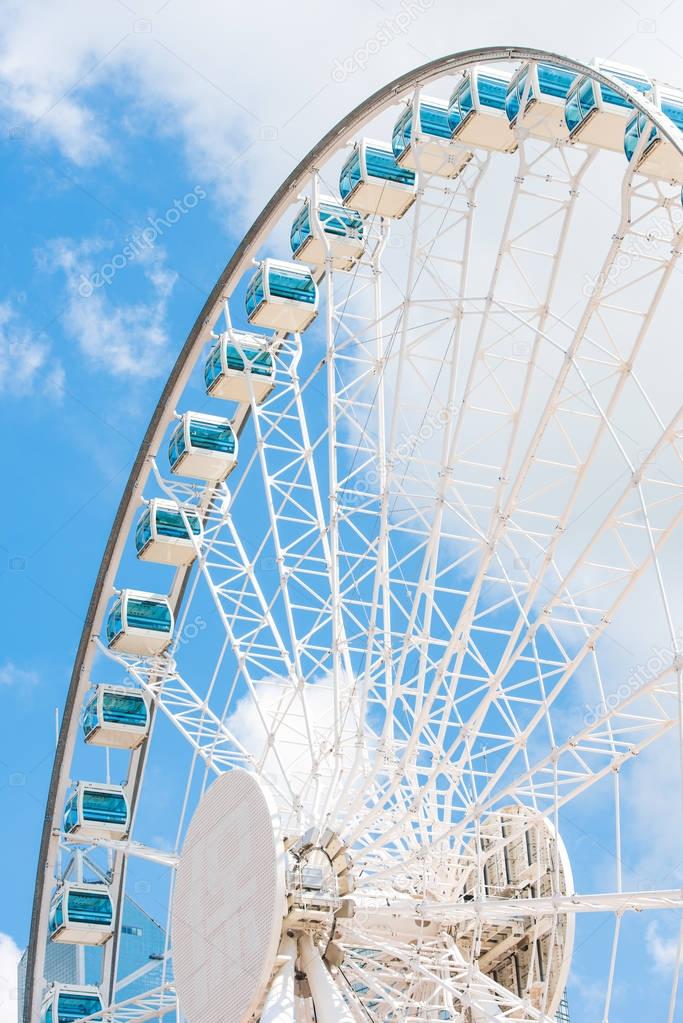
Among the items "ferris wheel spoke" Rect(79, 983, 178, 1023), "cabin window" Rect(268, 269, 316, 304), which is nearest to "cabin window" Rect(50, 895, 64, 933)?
"ferris wheel spoke" Rect(79, 983, 178, 1023)

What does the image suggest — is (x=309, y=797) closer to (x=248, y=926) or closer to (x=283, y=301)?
(x=248, y=926)

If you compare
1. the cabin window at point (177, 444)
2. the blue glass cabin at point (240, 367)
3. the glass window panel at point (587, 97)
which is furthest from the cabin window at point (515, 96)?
the cabin window at point (177, 444)

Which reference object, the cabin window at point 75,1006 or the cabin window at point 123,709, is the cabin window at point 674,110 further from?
the cabin window at point 75,1006

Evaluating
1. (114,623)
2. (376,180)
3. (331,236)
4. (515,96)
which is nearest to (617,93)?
(515,96)

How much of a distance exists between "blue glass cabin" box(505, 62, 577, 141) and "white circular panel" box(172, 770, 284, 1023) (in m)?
12.1

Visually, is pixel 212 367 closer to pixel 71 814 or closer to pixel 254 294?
pixel 254 294

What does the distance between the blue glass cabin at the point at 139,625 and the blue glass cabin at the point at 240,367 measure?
5.33 m

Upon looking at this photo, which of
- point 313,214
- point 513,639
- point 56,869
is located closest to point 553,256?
point 513,639

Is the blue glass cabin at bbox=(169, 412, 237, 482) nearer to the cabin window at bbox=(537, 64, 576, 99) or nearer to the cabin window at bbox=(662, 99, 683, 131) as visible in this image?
the cabin window at bbox=(537, 64, 576, 99)

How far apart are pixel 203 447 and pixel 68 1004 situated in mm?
12617

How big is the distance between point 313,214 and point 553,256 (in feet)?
27.5

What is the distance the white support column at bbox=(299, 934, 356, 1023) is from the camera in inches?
1095

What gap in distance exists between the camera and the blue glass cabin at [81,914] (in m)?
38.7

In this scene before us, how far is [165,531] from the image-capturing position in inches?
1480
